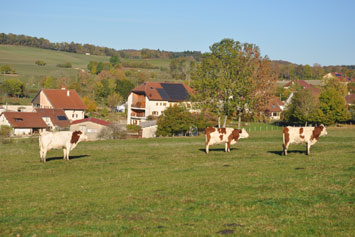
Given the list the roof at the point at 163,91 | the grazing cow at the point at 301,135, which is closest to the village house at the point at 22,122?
the roof at the point at 163,91

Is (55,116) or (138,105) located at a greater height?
(138,105)

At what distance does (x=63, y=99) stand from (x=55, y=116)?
13.7 meters

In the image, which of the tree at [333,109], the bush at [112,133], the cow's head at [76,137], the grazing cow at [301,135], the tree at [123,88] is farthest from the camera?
the tree at [123,88]

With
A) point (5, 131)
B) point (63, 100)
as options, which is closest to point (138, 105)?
point (63, 100)

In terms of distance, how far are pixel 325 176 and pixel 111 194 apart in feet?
25.4

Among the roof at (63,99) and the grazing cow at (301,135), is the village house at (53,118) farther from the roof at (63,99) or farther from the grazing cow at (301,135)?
the grazing cow at (301,135)

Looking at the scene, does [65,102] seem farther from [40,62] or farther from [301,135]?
[40,62]

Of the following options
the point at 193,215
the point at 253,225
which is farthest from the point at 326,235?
the point at 193,215

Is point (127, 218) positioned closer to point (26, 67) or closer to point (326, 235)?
point (326, 235)

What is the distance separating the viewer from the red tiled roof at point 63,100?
9869 cm

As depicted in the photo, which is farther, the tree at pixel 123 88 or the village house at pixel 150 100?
the tree at pixel 123 88

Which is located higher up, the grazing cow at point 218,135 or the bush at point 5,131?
the grazing cow at point 218,135

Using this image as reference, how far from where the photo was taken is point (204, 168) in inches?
822

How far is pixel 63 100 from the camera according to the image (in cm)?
10012
